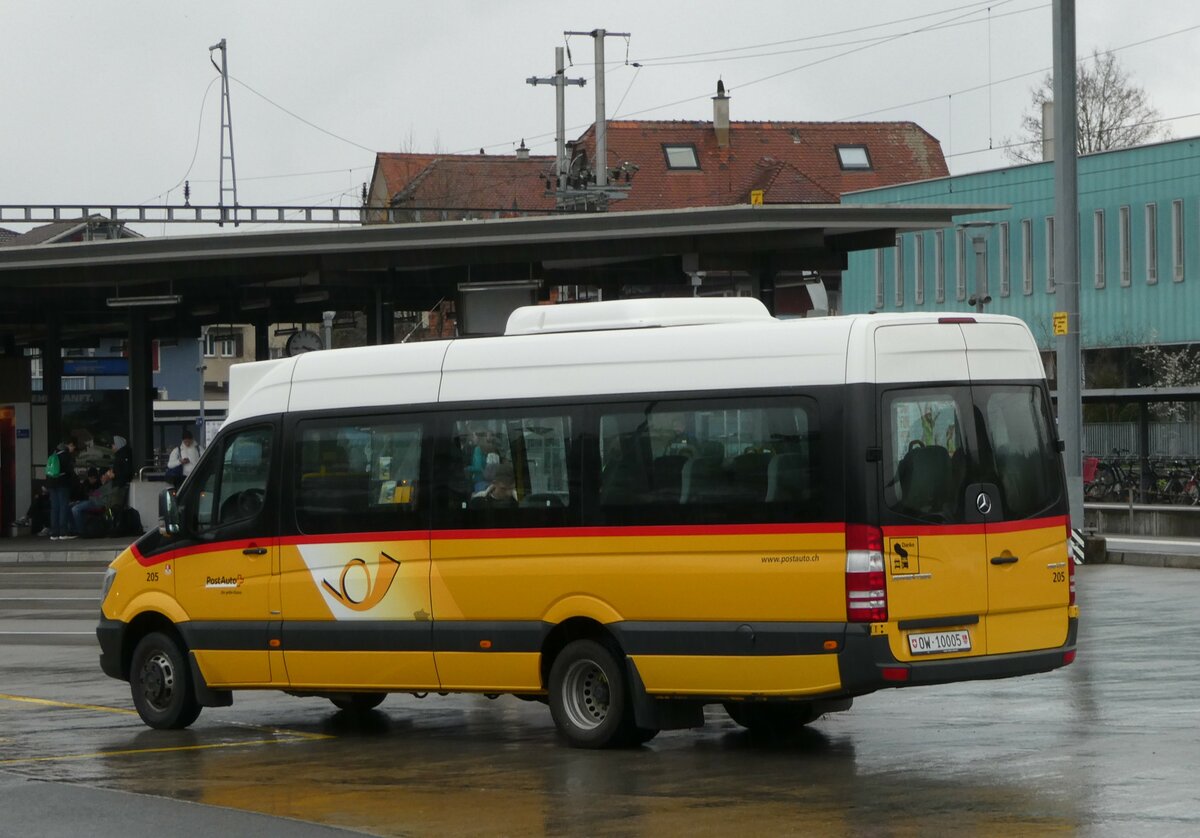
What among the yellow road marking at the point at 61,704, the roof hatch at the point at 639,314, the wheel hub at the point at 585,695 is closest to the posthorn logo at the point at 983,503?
the roof hatch at the point at 639,314

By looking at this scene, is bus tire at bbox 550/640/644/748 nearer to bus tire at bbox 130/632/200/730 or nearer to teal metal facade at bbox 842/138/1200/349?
bus tire at bbox 130/632/200/730

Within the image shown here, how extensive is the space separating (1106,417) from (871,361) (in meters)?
34.1

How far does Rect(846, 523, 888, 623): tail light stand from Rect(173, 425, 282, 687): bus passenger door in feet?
13.8

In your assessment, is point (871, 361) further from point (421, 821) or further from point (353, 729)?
point (353, 729)

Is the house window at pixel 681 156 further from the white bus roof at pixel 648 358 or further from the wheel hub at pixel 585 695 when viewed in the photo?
the wheel hub at pixel 585 695

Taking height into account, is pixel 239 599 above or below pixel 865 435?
below

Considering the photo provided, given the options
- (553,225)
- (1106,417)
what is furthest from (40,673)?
(1106,417)

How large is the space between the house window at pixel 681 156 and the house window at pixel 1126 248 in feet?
106

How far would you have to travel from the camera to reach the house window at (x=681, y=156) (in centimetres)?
8675

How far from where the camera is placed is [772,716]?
12562 millimetres

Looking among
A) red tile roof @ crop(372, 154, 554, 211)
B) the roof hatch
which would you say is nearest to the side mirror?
the roof hatch

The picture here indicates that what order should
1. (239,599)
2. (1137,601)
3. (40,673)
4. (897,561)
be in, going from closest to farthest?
(897,561) < (239,599) < (40,673) < (1137,601)

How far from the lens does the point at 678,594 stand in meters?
11.3

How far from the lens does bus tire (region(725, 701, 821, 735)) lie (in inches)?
489
